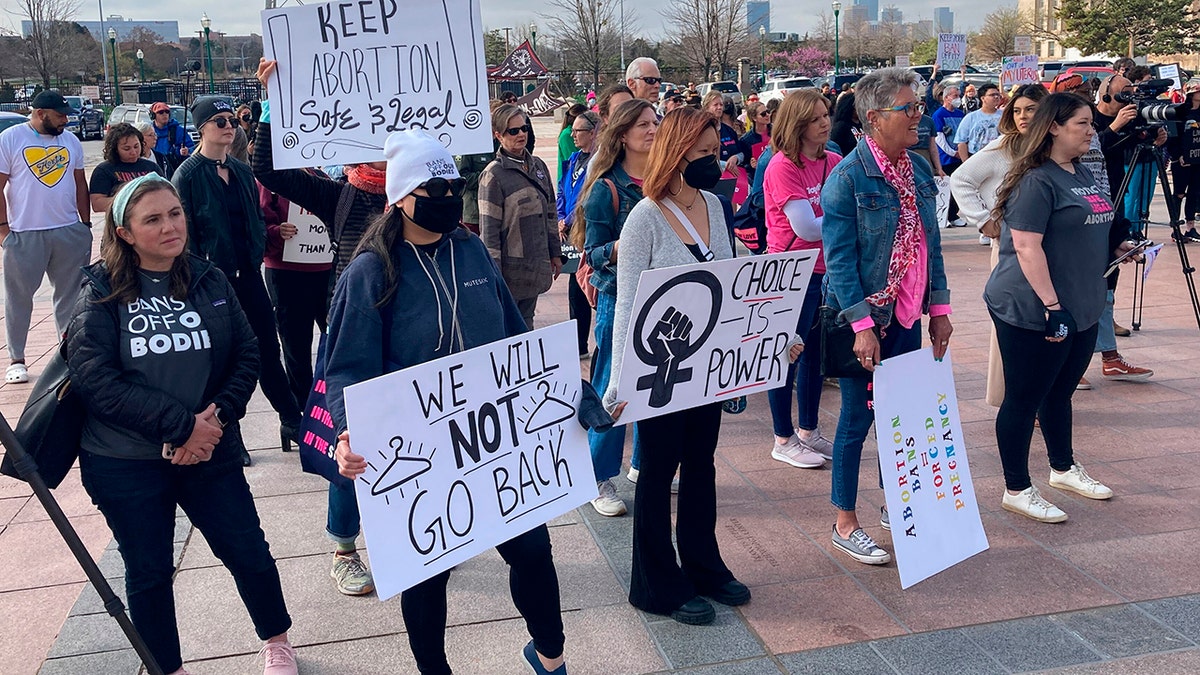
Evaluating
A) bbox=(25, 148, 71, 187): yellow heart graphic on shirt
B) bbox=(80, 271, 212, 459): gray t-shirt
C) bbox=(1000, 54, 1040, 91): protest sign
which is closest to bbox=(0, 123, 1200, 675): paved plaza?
bbox=(80, 271, 212, 459): gray t-shirt

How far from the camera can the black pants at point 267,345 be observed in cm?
574

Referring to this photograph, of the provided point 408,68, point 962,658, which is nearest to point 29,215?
point 408,68

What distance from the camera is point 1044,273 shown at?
454cm

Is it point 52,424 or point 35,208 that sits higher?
point 35,208

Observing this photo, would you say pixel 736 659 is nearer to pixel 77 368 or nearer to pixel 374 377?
pixel 374 377

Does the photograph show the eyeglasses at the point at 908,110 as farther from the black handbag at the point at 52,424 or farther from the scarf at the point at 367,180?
the black handbag at the point at 52,424

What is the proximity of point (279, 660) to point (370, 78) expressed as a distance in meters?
2.34

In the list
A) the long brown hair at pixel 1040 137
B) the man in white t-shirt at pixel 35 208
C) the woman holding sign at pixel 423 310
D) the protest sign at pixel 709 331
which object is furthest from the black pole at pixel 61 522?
the man in white t-shirt at pixel 35 208

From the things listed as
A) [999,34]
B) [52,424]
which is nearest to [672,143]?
[52,424]

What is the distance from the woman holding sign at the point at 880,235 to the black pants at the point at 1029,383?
57 centimetres

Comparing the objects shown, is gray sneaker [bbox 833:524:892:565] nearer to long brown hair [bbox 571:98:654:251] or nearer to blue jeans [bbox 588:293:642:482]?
blue jeans [bbox 588:293:642:482]

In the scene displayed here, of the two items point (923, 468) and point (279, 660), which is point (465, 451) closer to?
point (279, 660)

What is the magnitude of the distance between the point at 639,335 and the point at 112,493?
1.72 metres

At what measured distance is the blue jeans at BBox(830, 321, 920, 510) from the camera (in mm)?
4348
